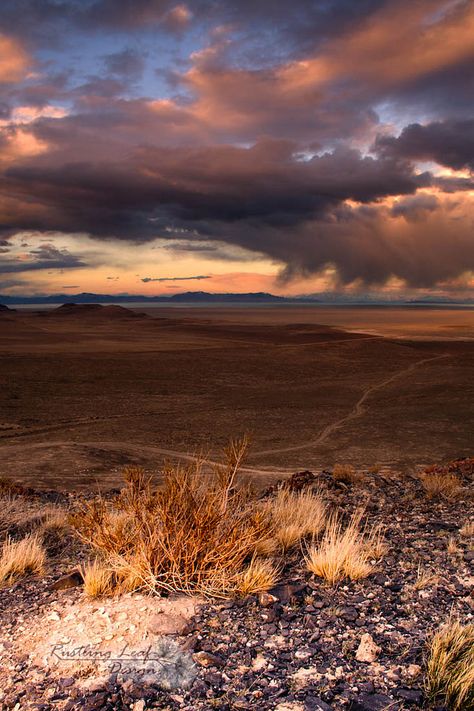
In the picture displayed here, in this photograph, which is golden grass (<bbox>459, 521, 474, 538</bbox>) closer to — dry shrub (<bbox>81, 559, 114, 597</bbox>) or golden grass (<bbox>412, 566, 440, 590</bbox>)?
golden grass (<bbox>412, 566, 440, 590</bbox>)

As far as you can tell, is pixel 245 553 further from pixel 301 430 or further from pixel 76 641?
pixel 301 430

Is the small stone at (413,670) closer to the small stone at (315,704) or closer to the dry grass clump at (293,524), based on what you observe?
the small stone at (315,704)

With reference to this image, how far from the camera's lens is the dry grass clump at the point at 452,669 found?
9.74ft

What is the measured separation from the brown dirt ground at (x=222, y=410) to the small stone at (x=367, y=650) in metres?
9.59

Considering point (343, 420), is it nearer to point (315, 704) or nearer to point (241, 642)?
point (241, 642)

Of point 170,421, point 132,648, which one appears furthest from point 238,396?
point 132,648

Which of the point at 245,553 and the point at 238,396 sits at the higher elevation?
the point at 245,553

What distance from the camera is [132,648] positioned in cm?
358

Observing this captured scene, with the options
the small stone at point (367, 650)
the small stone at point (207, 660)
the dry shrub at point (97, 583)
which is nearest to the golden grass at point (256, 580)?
the small stone at point (207, 660)

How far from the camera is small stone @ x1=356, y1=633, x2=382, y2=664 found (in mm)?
3404

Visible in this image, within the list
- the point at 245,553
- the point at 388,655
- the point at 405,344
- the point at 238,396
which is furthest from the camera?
the point at 405,344

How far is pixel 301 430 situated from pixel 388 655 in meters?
16.9

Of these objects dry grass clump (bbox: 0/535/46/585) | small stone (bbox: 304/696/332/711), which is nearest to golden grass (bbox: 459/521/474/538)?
small stone (bbox: 304/696/332/711)

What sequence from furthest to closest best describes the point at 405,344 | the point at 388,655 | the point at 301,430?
the point at 405,344
the point at 301,430
the point at 388,655
